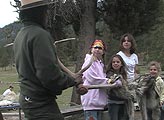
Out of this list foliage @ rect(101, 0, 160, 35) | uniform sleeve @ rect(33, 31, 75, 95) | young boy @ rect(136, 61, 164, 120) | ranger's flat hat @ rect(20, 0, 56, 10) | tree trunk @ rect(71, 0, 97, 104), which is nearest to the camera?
uniform sleeve @ rect(33, 31, 75, 95)

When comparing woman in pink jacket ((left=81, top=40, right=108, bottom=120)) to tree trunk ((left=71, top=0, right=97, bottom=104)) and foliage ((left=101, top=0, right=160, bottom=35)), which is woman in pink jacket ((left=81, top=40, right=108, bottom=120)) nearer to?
foliage ((left=101, top=0, right=160, bottom=35))

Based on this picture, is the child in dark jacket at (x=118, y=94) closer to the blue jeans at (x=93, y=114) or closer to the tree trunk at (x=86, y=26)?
the blue jeans at (x=93, y=114)

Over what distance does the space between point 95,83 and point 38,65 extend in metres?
2.26

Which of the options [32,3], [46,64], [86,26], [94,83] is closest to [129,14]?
[86,26]

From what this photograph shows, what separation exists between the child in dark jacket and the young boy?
0.23 meters

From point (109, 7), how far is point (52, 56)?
333 inches

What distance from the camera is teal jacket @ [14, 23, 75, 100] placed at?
304 cm

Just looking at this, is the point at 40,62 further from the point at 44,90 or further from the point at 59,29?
the point at 59,29

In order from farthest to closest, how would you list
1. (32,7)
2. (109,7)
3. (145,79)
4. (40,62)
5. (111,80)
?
(109,7)
(145,79)
(111,80)
(32,7)
(40,62)

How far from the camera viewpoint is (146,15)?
1155 cm

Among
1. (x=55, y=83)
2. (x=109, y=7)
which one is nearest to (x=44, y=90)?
(x=55, y=83)

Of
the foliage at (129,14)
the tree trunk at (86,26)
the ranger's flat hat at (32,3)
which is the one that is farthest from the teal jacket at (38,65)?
the tree trunk at (86,26)

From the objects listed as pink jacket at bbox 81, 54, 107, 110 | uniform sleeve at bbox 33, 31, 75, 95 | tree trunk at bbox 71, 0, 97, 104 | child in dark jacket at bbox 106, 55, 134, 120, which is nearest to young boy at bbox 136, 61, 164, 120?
child in dark jacket at bbox 106, 55, 134, 120

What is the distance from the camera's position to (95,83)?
206 inches
